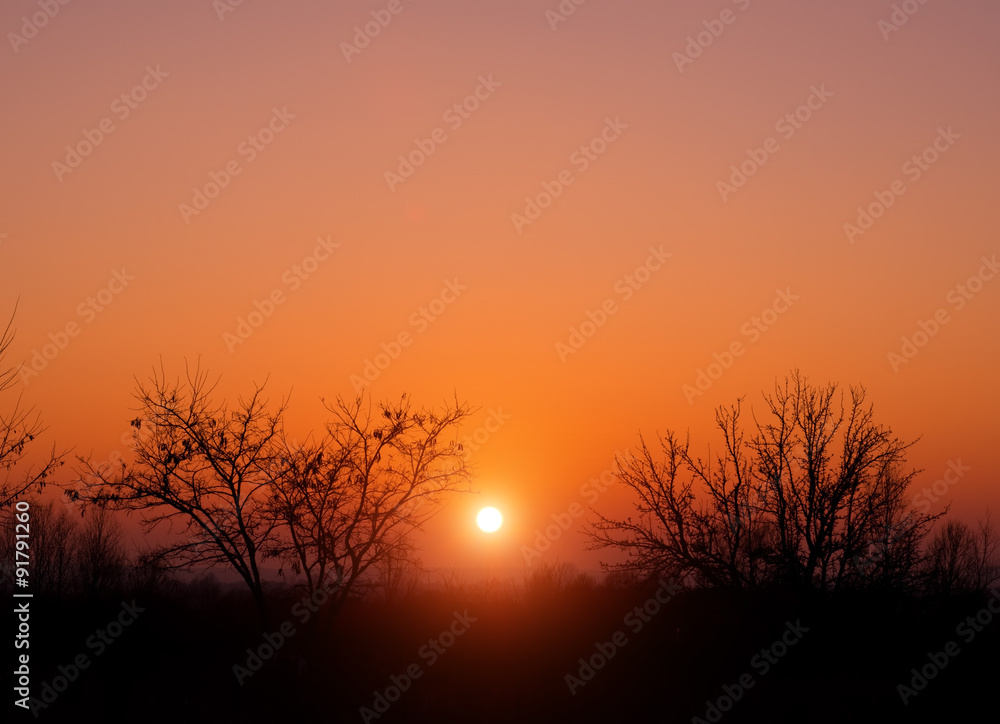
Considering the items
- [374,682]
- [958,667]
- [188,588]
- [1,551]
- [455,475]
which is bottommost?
[958,667]

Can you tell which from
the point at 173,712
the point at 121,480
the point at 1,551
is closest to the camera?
the point at 121,480

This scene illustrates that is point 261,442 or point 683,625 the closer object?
Result: point 261,442

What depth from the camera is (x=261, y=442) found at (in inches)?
1112

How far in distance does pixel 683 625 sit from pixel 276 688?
1662 centimetres

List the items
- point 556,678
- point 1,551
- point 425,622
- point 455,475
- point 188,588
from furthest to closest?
point 1,551
point 188,588
point 425,622
point 556,678
point 455,475

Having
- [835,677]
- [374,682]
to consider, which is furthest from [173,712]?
[835,677]

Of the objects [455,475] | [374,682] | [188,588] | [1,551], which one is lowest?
[374,682]

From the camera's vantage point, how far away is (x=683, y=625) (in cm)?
3644

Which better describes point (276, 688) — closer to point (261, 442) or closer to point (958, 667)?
point (261, 442)

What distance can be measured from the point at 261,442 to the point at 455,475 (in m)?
6.45

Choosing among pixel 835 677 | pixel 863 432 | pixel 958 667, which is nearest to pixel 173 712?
pixel 835 677

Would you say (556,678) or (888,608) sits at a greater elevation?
(556,678)

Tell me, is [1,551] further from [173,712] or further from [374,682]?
[374,682]

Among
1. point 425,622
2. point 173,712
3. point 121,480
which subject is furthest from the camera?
point 425,622
